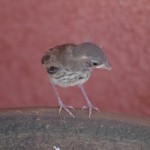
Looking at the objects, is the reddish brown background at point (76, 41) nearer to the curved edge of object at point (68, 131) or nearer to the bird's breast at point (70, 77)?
the bird's breast at point (70, 77)

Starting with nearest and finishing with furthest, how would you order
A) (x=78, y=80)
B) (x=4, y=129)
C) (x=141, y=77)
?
(x=4, y=129), (x=78, y=80), (x=141, y=77)

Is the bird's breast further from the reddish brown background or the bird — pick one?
the reddish brown background

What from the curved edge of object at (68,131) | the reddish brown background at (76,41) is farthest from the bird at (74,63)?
the reddish brown background at (76,41)

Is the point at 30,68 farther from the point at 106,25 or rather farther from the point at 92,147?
the point at 92,147

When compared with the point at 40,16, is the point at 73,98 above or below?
below

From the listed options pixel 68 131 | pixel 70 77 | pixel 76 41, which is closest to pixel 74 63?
pixel 70 77

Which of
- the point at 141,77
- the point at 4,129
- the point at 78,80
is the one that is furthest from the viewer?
the point at 141,77

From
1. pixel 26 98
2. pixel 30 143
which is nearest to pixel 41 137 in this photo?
pixel 30 143
